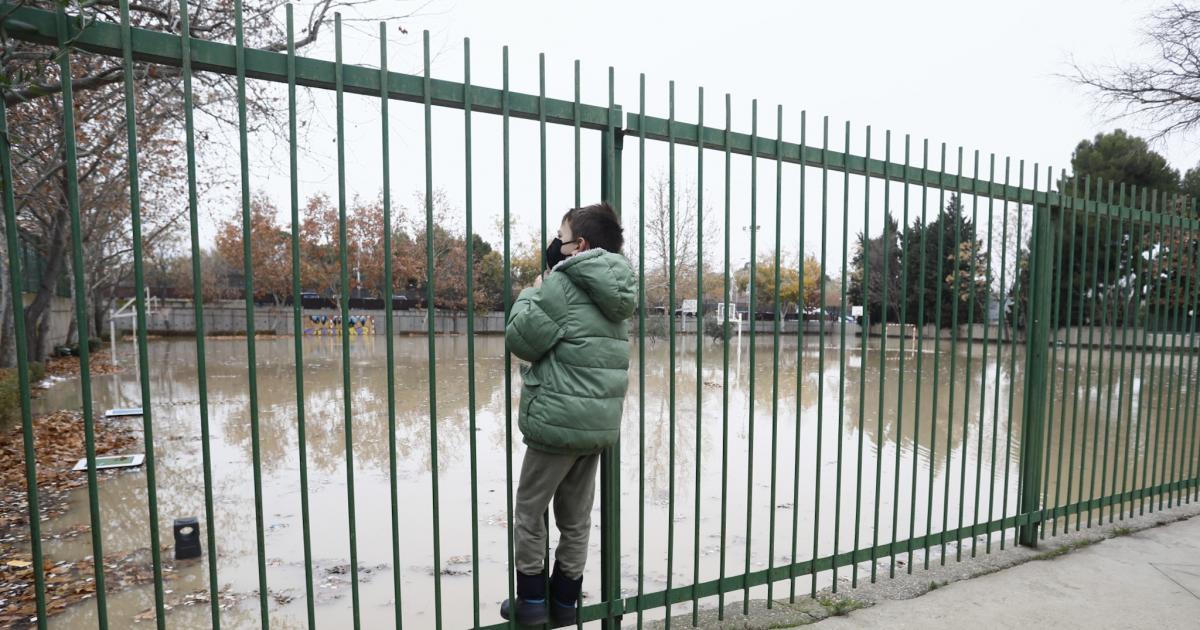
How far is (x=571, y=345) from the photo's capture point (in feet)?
8.11

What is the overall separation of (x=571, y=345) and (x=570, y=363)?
67mm

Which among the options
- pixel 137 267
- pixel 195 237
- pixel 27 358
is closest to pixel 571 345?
pixel 195 237

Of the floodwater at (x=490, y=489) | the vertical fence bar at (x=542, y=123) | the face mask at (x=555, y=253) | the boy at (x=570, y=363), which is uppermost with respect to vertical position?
the vertical fence bar at (x=542, y=123)

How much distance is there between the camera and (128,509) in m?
6.09

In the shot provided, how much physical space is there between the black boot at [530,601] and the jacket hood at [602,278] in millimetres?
1164

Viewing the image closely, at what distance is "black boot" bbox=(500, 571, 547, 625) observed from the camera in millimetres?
2744

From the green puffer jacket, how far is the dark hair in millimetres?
133

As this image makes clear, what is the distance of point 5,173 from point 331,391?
12.9m

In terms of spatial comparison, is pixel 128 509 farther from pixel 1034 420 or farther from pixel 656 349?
pixel 656 349

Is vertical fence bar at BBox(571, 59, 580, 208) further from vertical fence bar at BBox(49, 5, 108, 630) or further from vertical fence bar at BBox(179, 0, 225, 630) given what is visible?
vertical fence bar at BBox(49, 5, 108, 630)

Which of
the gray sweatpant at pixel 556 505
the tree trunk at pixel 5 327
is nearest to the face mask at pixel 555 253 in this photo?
the gray sweatpant at pixel 556 505

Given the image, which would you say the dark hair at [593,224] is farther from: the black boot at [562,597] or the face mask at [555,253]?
the black boot at [562,597]

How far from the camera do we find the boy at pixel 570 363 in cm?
244

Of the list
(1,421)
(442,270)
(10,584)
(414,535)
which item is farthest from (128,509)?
(442,270)
